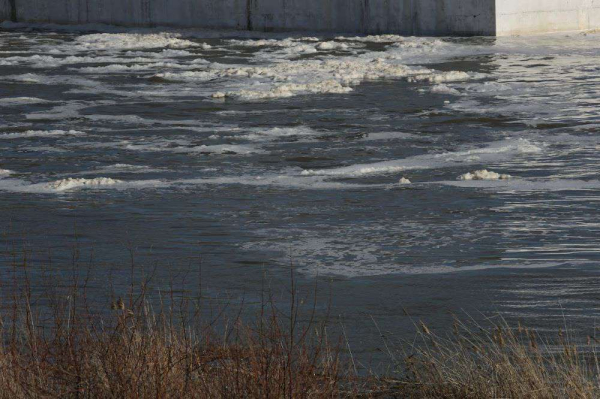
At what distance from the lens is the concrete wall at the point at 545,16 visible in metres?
29.7

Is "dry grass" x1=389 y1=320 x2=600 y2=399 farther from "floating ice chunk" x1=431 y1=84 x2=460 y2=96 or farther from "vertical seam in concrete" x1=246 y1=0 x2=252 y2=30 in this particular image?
"vertical seam in concrete" x1=246 y1=0 x2=252 y2=30

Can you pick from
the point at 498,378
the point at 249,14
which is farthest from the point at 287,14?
the point at 498,378

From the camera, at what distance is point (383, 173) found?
13297 millimetres

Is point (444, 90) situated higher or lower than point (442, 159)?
higher

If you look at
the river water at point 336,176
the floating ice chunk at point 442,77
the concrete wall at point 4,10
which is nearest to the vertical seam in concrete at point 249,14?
the river water at point 336,176

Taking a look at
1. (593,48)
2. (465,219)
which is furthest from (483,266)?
(593,48)

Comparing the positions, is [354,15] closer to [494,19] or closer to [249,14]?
[249,14]

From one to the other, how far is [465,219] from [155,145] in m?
6.22

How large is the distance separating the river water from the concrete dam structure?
150 inches

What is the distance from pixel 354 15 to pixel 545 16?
530cm

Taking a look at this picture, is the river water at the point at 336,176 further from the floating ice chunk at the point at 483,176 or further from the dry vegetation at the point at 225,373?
the dry vegetation at the point at 225,373

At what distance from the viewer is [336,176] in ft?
43.3

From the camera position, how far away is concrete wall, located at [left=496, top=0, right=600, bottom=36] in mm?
29703

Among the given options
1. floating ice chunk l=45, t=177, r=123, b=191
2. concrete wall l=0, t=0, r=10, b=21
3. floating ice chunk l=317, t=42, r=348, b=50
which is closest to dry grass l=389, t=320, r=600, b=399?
floating ice chunk l=45, t=177, r=123, b=191
